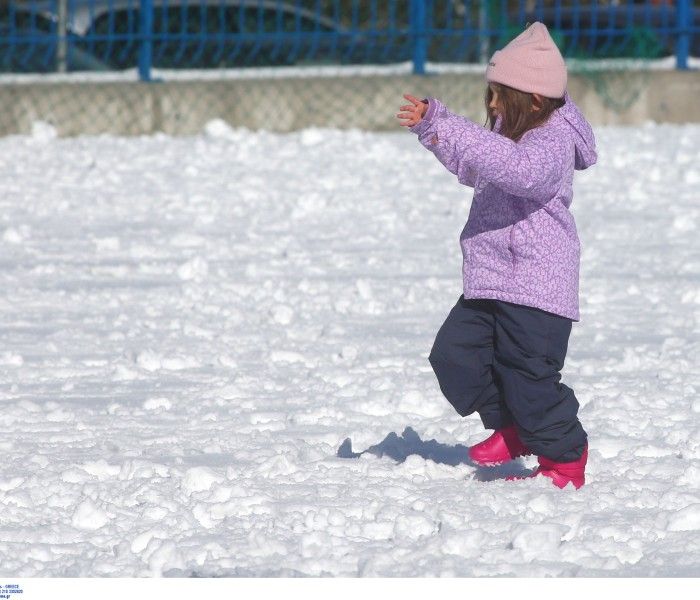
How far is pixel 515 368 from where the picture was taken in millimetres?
3248

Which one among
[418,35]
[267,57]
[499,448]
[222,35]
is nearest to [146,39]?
[222,35]

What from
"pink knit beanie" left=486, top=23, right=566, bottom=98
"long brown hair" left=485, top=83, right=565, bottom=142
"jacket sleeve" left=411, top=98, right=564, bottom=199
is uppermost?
"pink knit beanie" left=486, top=23, right=566, bottom=98

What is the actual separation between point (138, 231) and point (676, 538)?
13.9 ft

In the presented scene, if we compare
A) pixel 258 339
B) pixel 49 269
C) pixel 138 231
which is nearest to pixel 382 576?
pixel 258 339

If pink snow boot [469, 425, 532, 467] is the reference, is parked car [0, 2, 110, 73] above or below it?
above

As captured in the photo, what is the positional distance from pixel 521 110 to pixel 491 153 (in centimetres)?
19

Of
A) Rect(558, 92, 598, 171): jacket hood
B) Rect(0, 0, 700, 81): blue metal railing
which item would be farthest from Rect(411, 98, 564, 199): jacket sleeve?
Rect(0, 0, 700, 81): blue metal railing

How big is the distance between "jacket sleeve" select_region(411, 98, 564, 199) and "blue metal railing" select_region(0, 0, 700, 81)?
6527 mm

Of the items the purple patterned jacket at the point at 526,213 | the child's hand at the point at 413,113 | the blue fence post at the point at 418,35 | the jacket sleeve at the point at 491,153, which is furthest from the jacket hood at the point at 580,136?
the blue fence post at the point at 418,35

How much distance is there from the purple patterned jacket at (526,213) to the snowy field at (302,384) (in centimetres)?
45

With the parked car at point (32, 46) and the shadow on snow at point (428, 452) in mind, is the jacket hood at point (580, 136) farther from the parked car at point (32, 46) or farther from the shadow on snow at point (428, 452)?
the parked car at point (32, 46)

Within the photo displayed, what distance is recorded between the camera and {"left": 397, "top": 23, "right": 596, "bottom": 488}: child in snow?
10.4 ft

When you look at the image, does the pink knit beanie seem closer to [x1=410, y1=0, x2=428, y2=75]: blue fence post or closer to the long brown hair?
the long brown hair

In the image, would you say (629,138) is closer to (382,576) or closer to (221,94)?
(221,94)
